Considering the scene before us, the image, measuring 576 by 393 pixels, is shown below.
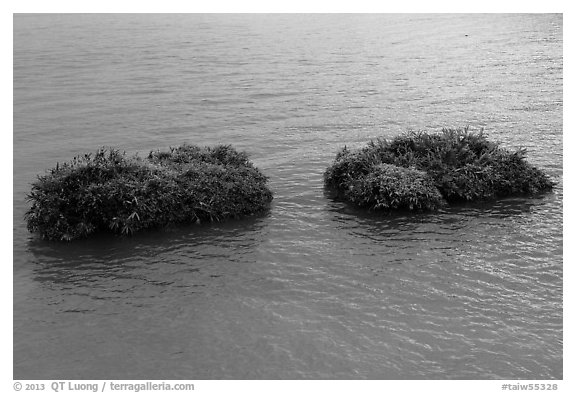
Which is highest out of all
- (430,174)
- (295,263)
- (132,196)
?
(132,196)

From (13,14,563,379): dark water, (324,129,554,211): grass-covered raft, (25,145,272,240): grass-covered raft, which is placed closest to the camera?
(13,14,563,379): dark water

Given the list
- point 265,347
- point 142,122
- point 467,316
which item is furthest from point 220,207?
point 142,122

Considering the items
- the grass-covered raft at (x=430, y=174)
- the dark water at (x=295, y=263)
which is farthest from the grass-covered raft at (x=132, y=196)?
the grass-covered raft at (x=430, y=174)

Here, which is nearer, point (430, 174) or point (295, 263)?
point (295, 263)

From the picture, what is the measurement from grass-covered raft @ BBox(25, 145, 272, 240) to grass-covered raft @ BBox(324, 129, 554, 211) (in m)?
3.55

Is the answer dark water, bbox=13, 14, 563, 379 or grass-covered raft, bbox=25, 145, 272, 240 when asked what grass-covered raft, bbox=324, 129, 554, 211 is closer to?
dark water, bbox=13, 14, 563, 379

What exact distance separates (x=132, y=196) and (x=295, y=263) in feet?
19.1

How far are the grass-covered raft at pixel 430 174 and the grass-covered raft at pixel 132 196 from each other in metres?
3.55

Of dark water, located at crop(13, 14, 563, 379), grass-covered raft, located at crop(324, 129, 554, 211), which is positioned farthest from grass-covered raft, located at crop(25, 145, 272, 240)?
grass-covered raft, located at crop(324, 129, 554, 211)

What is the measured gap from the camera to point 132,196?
64.6 feet

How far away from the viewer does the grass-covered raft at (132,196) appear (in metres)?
19.4

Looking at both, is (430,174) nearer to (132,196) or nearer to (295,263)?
(295,263)

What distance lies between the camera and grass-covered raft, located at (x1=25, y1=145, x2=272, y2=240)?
1942cm

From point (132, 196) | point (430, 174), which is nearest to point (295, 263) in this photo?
point (132, 196)
